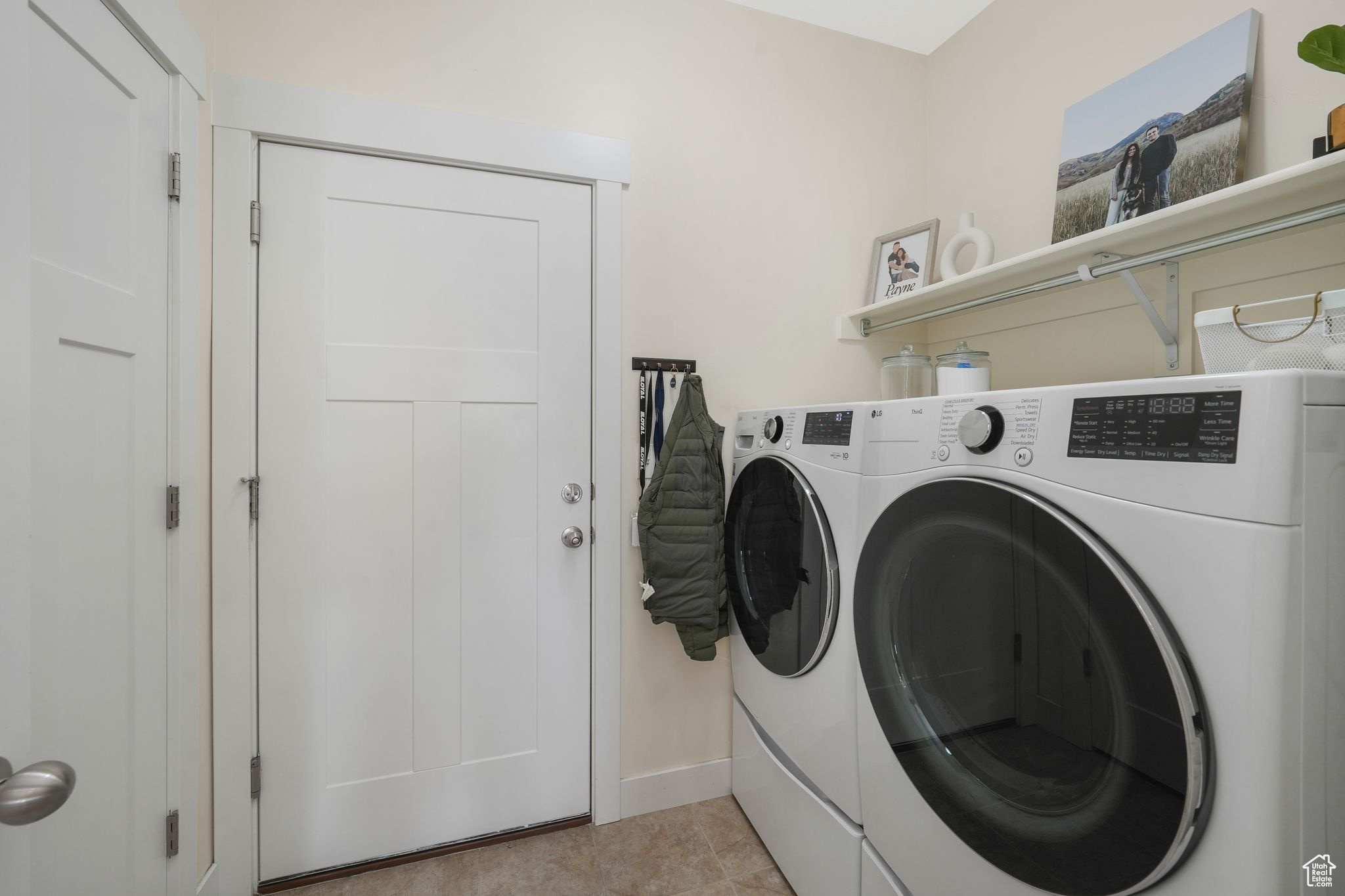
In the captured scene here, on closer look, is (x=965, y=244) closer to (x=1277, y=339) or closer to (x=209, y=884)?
(x=1277, y=339)

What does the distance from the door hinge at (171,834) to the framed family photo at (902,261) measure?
2307 mm

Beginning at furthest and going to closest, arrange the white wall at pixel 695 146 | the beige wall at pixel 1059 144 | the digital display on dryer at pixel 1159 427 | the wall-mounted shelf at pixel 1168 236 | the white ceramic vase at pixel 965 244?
the white ceramic vase at pixel 965 244 < the white wall at pixel 695 146 < the beige wall at pixel 1059 144 < the wall-mounted shelf at pixel 1168 236 < the digital display on dryer at pixel 1159 427

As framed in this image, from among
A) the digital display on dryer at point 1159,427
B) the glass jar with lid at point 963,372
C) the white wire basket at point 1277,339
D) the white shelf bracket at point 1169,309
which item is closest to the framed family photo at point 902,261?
the glass jar with lid at point 963,372

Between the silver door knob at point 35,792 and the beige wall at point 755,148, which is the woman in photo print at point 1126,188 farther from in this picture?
the silver door knob at point 35,792

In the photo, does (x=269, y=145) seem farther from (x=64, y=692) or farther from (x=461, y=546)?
(x=64, y=692)

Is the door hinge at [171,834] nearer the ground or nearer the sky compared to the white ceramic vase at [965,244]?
nearer the ground

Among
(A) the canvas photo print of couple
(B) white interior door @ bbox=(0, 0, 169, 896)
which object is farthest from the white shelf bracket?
(B) white interior door @ bbox=(0, 0, 169, 896)

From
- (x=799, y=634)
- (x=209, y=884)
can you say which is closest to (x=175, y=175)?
(x=209, y=884)

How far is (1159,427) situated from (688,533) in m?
1.12

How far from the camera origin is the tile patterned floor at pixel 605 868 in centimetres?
140

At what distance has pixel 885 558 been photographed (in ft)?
3.42

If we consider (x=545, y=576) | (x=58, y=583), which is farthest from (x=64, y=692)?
(x=545, y=576)

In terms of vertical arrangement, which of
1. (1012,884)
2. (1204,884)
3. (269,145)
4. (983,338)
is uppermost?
(269,145)

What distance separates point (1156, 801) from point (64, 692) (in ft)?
5.13
